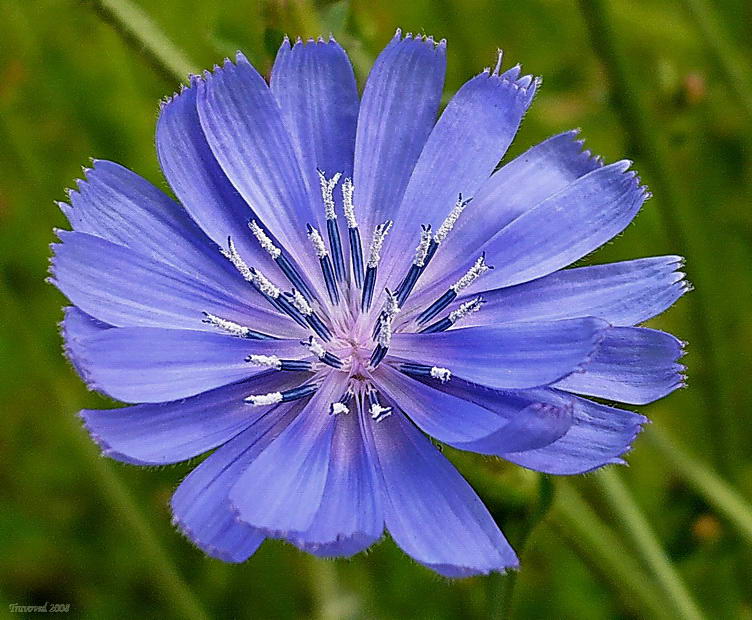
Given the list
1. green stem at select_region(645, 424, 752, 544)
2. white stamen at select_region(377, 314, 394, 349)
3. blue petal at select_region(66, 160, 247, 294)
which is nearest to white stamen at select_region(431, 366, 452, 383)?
white stamen at select_region(377, 314, 394, 349)

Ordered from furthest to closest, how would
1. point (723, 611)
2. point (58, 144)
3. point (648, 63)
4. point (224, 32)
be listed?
point (648, 63) < point (58, 144) < point (723, 611) < point (224, 32)

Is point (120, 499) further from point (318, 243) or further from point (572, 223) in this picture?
point (572, 223)

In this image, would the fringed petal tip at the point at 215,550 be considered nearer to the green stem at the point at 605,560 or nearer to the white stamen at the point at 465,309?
the white stamen at the point at 465,309

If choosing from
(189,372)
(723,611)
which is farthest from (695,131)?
(189,372)

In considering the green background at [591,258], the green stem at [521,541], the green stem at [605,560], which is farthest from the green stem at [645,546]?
the green stem at [521,541]

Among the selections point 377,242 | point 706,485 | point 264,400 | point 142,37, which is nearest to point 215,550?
point 264,400

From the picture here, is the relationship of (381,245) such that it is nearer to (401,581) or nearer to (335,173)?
(335,173)

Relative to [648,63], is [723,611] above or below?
below
